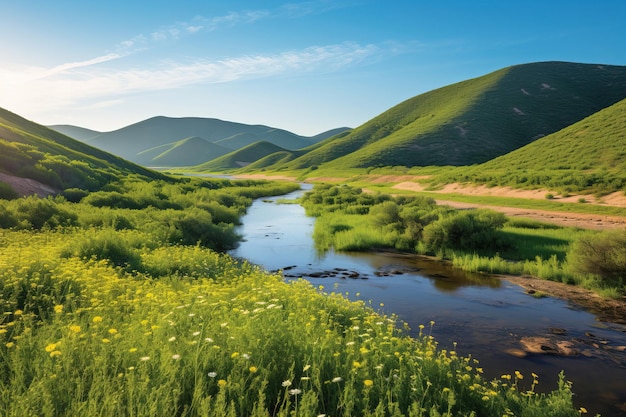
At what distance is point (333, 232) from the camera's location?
26.5m

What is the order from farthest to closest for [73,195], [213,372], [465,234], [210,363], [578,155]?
1. [578,155]
2. [73,195]
3. [465,234]
4. [210,363]
5. [213,372]

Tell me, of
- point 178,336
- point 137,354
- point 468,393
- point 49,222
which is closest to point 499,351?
point 468,393

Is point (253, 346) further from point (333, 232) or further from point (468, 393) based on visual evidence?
point (333, 232)

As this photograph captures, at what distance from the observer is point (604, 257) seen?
14.1 meters

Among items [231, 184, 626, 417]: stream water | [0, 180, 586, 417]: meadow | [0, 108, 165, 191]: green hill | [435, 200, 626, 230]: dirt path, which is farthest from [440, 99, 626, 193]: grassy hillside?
[0, 108, 165, 191]: green hill

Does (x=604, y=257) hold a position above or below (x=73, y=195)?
above

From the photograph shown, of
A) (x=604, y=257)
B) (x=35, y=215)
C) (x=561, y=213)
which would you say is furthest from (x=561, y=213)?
(x=35, y=215)

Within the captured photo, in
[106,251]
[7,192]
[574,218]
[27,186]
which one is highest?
[574,218]

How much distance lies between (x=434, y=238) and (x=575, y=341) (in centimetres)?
1154

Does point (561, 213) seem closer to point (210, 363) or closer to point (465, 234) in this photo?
point (465, 234)

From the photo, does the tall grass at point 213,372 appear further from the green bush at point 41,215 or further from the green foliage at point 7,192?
the green foliage at point 7,192

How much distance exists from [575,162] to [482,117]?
10559 centimetres

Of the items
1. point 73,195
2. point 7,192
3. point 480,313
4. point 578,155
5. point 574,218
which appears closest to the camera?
point 480,313

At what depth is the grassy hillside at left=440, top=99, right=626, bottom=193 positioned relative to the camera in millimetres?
38844
